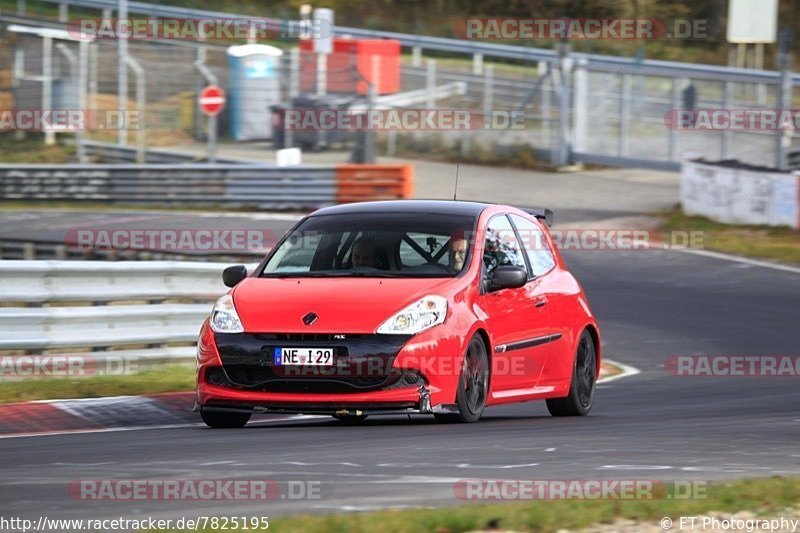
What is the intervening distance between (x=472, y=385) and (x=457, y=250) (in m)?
0.92

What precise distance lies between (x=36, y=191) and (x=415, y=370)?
24.1 m

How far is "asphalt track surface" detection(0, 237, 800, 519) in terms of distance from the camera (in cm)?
666

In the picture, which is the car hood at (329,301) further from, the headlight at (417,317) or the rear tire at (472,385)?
the rear tire at (472,385)

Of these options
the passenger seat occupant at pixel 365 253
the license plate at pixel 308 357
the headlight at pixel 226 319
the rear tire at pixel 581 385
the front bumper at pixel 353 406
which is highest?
the passenger seat occupant at pixel 365 253

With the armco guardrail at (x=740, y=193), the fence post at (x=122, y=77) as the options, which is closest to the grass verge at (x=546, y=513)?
the armco guardrail at (x=740, y=193)

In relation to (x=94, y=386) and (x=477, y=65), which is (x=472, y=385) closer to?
(x=94, y=386)

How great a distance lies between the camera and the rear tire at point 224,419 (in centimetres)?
980

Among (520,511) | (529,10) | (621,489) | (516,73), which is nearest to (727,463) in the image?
(621,489)

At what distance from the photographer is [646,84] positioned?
1305 inches

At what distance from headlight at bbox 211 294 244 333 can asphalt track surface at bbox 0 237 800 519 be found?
59 cm

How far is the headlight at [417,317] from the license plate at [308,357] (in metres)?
0.32

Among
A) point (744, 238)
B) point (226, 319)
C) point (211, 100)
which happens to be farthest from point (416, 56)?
point (226, 319)

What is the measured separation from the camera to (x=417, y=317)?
9367mm

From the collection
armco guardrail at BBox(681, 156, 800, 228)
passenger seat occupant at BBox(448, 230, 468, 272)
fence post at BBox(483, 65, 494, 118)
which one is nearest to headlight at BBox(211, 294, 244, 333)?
passenger seat occupant at BBox(448, 230, 468, 272)
